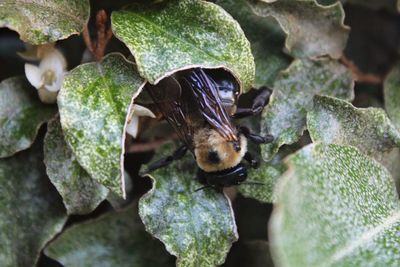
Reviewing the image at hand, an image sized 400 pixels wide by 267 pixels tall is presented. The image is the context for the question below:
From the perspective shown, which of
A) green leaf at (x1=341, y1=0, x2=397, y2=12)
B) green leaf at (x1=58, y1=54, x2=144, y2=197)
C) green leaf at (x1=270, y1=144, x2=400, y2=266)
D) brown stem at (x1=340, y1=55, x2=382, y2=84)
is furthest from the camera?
green leaf at (x1=341, y1=0, x2=397, y2=12)

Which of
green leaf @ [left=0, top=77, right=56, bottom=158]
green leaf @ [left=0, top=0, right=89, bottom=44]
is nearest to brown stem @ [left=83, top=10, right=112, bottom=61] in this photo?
green leaf @ [left=0, top=0, right=89, bottom=44]

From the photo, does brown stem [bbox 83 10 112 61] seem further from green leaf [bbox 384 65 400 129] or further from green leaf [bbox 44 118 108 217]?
green leaf [bbox 384 65 400 129]

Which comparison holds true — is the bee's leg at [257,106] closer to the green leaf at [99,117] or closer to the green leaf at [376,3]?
the green leaf at [99,117]

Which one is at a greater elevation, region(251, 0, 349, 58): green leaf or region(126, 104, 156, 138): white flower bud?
region(251, 0, 349, 58): green leaf

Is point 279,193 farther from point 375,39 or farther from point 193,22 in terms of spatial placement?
point 375,39

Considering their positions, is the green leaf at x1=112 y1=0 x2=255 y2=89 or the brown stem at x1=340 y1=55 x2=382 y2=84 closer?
the green leaf at x1=112 y1=0 x2=255 y2=89

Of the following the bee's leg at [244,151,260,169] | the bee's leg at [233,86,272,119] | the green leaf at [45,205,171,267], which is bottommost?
the green leaf at [45,205,171,267]

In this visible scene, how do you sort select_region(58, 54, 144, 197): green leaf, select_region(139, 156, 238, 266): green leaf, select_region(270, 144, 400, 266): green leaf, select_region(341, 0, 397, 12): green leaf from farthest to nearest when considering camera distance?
select_region(341, 0, 397, 12): green leaf → select_region(139, 156, 238, 266): green leaf → select_region(58, 54, 144, 197): green leaf → select_region(270, 144, 400, 266): green leaf
